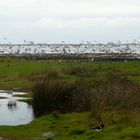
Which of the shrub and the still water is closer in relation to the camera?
the still water

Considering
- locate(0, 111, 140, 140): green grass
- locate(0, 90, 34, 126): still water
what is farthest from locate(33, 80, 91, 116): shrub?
locate(0, 111, 140, 140): green grass

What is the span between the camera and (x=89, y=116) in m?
31.7

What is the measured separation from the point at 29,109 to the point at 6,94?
1254 centimetres

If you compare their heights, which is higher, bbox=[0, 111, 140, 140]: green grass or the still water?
bbox=[0, 111, 140, 140]: green grass

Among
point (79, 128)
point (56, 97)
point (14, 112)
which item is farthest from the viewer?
point (14, 112)

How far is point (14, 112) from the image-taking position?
4206cm

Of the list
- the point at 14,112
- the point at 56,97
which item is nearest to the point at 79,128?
the point at 56,97

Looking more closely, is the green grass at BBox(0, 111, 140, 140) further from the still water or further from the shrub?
the still water

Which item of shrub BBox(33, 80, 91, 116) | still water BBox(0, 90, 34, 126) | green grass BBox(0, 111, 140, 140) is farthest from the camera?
shrub BBox(33, 80, 91, 116)

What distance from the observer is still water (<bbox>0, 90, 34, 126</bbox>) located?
3678 cm

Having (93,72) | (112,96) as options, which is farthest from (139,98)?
(93,72)

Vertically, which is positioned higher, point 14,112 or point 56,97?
point 56,97

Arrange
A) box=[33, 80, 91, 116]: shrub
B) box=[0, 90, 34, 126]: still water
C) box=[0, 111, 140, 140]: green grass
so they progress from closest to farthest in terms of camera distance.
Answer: box=[0, 111, 140, 140]: green grass → box=[0, 90, 34, 126]: still water → box=[33, 80, 91, 116]: shrub

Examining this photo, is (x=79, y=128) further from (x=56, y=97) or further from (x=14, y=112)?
(x=14, y=112)
